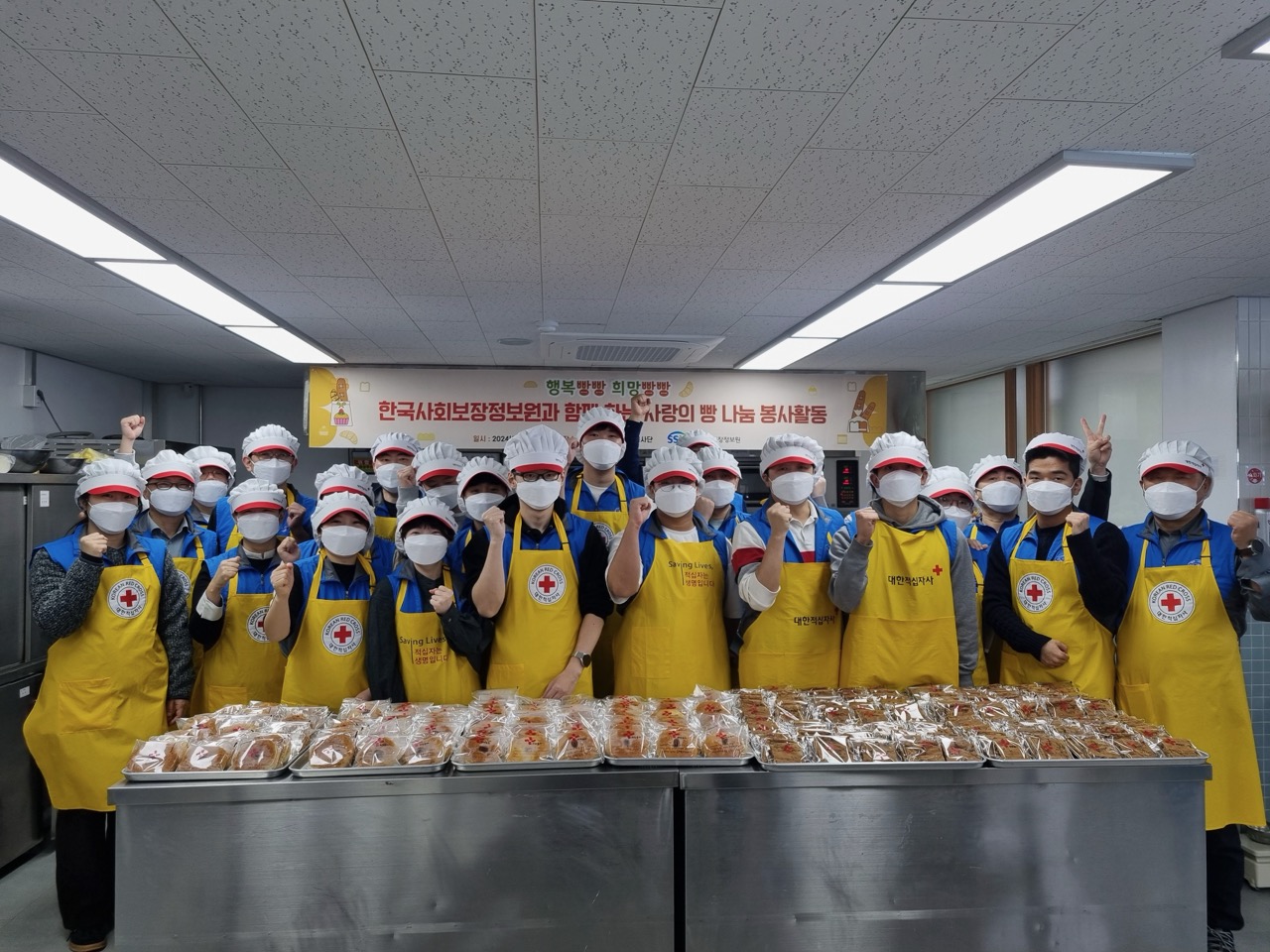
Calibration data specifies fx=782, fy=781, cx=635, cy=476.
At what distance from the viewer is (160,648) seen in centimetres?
287

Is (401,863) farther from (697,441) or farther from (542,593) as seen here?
(697,441)

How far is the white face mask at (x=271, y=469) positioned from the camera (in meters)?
3.96

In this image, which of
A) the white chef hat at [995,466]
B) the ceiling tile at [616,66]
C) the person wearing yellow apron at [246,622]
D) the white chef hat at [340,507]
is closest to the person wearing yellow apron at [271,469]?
the person wearing yellow apron at [246,622]

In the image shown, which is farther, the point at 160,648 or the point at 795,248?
the point at 795,248

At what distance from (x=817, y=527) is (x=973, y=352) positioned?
157 inches

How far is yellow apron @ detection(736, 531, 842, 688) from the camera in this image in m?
2.67

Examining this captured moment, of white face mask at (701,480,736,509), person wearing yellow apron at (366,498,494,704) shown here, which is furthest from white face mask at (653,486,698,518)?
person wearing yellow apron at (366,498,494,704)

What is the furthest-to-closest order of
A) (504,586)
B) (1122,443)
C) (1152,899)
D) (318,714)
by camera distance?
(1122,443) → (504,586) → (318,714) → (1152,899)

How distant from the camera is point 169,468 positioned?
3359mm

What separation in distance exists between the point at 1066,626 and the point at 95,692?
3.41 m

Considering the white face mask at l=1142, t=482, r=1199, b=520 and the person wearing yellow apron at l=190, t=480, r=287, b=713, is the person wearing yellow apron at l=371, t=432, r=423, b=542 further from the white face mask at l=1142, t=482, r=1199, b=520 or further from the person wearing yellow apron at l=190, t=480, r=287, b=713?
the white face mask at l=1142, t=482, r=1199, b=520

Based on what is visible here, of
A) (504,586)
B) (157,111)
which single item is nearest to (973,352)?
(504,586)

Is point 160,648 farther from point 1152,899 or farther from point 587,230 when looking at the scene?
point 1152,899

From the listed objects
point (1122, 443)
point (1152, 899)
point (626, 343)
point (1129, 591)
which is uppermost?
point (626, 343)
